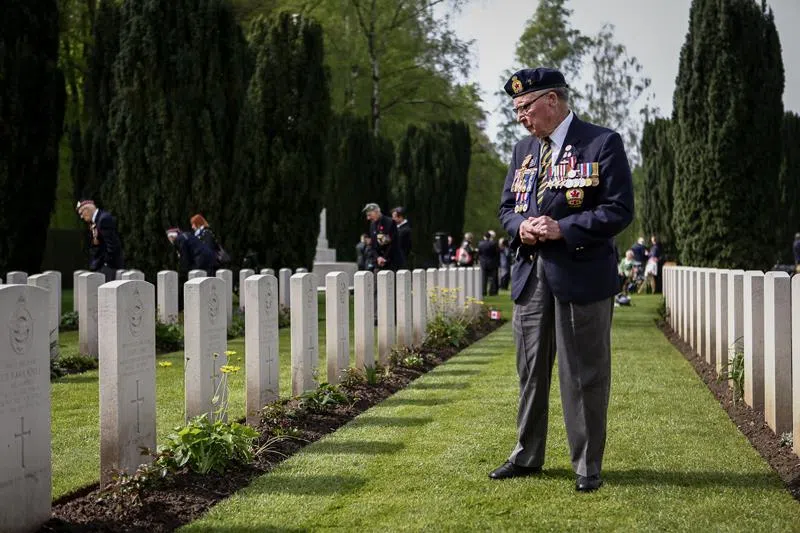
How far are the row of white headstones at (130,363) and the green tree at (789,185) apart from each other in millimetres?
31949

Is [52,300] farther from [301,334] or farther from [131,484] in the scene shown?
[131,484]

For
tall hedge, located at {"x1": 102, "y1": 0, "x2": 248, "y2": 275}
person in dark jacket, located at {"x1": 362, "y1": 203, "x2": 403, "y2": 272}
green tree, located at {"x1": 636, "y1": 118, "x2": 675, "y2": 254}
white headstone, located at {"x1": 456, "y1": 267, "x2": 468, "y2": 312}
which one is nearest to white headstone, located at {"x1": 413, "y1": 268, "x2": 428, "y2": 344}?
white headstone, located at {"x1": 456, "y1": 267, "x2": 468, "y2": 312}

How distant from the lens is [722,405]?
8273 mm

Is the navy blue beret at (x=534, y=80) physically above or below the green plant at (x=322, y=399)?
above

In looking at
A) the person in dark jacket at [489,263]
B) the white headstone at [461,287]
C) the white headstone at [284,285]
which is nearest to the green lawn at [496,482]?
the white headstone at [461,287]

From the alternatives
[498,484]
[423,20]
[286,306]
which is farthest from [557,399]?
[423,20]

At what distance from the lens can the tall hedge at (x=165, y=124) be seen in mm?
18203

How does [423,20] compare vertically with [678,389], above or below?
above

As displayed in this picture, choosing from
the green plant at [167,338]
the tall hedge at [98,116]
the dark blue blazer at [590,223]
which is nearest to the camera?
the dark blue blazer at [590,223]

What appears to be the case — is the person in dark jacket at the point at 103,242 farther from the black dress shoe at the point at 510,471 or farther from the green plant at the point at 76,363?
the black dress shoe at the point at 510,471

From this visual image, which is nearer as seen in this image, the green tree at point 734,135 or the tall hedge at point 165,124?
the green tree at point 734,135

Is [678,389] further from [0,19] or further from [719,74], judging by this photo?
[0,19]

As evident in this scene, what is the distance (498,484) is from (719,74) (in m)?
13.9

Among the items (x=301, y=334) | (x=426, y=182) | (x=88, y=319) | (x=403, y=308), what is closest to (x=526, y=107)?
(x=301, y=334)
